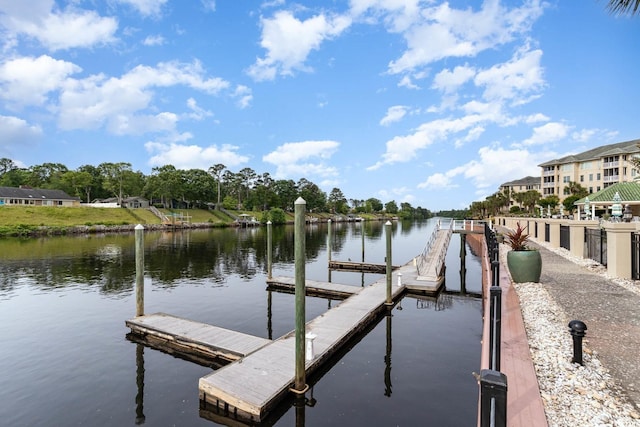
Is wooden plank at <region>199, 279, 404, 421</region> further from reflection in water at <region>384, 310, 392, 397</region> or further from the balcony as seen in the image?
the balcony

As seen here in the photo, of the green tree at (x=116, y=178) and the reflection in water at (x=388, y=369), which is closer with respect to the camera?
the reflection in water at (x=388, y=369)

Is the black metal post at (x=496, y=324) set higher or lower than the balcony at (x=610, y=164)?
lower

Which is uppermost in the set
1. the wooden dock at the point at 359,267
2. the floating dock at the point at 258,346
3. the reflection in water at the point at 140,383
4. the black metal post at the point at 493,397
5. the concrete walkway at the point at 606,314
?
the black metal post at the point at 493,397

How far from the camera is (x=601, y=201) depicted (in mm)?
31422

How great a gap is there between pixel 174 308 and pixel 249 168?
345 ft

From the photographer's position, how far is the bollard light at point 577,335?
5590mm

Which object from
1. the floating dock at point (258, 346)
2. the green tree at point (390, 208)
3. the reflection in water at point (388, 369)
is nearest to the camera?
the floating dock at point (258, 346)

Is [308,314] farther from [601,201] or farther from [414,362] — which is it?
[601,201]

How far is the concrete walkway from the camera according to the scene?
5625mm

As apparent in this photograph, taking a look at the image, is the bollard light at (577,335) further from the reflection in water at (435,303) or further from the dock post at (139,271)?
the dock post at (139,271)

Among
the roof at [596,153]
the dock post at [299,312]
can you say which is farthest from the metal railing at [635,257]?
the roof at [596,153]

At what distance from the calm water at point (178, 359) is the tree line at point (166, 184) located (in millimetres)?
71199

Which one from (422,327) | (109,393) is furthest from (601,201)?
(109,393)

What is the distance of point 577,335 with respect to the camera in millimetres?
5668
